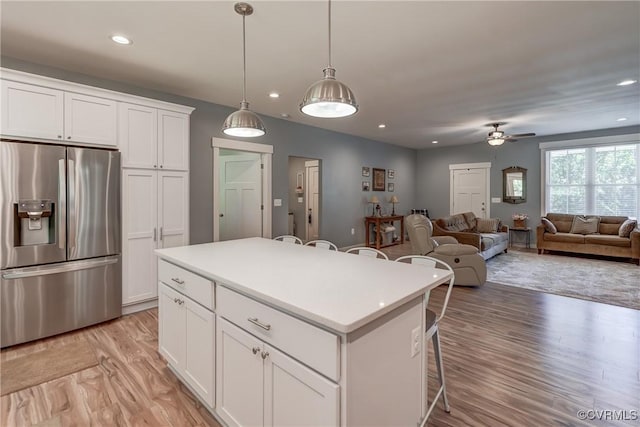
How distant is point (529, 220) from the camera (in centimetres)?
739

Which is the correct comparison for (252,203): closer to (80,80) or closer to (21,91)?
(80,80)

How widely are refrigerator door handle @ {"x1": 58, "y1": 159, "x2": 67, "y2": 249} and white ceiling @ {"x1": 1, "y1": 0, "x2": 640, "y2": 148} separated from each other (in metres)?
1.11

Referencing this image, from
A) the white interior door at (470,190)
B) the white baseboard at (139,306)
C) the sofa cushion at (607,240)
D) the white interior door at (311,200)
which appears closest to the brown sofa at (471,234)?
the white interior door at (470,190)

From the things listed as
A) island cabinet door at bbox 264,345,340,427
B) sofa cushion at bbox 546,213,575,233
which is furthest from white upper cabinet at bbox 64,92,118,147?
sofa cushion at bbox 546,213,575,233

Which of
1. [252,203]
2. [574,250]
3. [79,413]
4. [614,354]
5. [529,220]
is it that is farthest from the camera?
[529,220]

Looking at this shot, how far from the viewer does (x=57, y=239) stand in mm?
2811

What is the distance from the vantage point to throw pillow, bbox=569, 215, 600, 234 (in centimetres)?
625

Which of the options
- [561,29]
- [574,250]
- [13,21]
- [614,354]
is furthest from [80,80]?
[574,250]

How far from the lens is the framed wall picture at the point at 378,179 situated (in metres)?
7.61

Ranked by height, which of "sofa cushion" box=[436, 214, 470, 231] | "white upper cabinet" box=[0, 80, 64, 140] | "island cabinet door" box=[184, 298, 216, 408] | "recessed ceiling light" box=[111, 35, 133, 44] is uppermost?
"recessed ceiling light" box=[111, 35, 133, 44]

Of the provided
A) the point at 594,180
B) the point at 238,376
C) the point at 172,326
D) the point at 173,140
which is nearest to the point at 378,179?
the point at 594,180

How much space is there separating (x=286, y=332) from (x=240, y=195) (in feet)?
14.2

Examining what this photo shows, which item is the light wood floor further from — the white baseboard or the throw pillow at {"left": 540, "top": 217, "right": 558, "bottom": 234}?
the throw pillow at {"left": 540, "top": 217, "right": 558, "bottom": 234}

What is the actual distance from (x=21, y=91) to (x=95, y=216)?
1.22 metres
